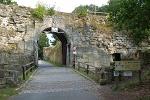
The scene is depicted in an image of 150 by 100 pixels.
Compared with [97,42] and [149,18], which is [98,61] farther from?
[149,18]

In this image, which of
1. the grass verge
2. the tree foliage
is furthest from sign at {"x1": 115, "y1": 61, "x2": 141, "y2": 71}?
the tree foliage

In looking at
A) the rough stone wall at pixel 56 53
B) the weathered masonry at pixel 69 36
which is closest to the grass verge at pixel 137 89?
the weathered masonry at pixel 69 36

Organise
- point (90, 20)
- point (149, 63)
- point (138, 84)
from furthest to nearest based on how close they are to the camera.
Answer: point (90, 20), point (149, 63), point (138, 84)

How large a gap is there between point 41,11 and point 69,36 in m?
3.47

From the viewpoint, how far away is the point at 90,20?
26203 mm

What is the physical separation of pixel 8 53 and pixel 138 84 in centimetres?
1308

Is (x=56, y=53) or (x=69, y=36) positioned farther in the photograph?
(x=56, y=53)

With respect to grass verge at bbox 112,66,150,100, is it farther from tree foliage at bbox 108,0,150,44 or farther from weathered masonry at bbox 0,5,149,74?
weathered masonry at bbox 0,5,149,74

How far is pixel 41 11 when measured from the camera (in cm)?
2367

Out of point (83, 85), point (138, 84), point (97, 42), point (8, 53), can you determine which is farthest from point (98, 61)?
point (138, 84)

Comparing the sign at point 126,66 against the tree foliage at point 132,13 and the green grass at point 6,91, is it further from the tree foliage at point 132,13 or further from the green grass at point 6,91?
the green grass at point 6,91

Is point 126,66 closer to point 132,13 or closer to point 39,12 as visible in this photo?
point 132,13

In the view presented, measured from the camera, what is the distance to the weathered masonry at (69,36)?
73.3 ft

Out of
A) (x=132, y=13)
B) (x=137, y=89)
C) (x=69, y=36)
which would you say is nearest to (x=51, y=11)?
(x=69, y=36)
